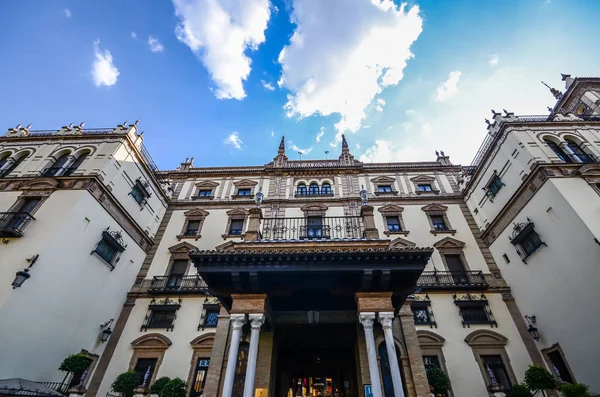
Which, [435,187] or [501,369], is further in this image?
[435,187]

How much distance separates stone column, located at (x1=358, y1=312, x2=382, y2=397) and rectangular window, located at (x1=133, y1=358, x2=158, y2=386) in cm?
1160

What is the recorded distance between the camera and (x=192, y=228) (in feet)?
64.2

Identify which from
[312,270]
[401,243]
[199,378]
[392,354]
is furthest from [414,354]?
[199,378]

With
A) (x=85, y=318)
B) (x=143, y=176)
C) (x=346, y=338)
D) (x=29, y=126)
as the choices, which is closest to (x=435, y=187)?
(x=346, y=338)

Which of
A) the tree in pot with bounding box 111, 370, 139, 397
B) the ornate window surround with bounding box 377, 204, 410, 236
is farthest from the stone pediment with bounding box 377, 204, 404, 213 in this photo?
the tree in pot with bounding box 111, 370, 139, 397

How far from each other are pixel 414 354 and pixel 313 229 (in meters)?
9.90

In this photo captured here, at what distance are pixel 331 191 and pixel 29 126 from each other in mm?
21078

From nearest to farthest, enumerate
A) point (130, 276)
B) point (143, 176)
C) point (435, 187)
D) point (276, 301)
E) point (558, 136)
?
1. point (276, 301)
2. point (558, 136)
3. point (130, 276)
4. point (143, 176)
5. point (435, 187)

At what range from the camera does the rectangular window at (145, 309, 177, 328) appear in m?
15.1

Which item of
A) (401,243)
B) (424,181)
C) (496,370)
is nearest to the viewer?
(496,370)

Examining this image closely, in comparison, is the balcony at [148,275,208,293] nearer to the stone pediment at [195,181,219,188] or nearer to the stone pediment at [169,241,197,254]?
the stone pediment at [169,241,197,254]

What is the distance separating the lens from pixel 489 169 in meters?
17.3

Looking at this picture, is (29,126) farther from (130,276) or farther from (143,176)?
(130,276)

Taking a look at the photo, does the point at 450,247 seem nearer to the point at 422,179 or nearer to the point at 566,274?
the point at 566,274
